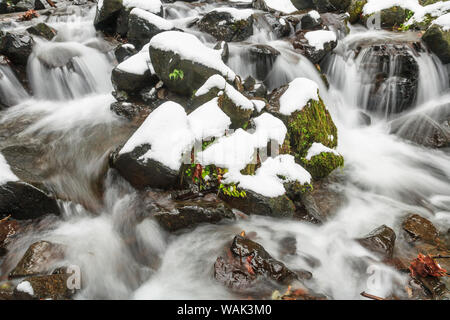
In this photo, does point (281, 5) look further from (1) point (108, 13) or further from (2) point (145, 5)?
(1) point (108, 13)

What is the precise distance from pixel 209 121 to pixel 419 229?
12.9 ft

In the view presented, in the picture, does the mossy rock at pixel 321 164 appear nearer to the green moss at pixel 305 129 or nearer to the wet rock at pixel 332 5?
the green moss at pixel 305 129

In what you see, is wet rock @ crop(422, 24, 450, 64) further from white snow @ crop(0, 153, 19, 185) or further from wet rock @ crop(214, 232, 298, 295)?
white snow @ crop(0, 153, 19, 185)

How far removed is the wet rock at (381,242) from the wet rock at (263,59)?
5.67 meters

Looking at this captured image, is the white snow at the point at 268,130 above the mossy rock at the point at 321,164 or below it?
above

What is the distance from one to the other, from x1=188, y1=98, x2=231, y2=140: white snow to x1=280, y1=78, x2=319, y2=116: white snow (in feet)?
4.73

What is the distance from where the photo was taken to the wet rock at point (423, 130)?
6.83 metres

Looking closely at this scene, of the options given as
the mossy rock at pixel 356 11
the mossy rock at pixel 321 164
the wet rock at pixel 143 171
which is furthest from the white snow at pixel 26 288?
the mossy rock at pixel 356 11

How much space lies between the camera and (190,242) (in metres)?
3.83

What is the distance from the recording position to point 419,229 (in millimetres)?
4250

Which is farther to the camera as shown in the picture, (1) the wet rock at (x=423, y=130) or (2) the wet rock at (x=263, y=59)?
(2) the wet rock at (x=263, y=59)

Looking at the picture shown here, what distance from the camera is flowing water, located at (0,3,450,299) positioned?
11.4 feet

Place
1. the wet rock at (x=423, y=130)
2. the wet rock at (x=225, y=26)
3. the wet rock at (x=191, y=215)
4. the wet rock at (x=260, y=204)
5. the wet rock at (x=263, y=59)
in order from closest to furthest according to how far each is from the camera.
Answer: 1. the wet rock at (x=191, y=215)
2. the wet rock at (x=260, y=204)
3. the wet rock at (x=423, y=130)
4. the wet rock at (x=263, y=59)
5. the wet rock at (x=225, y=26)

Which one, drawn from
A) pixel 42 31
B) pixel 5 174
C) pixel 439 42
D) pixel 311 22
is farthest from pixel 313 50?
pixel 42 31
